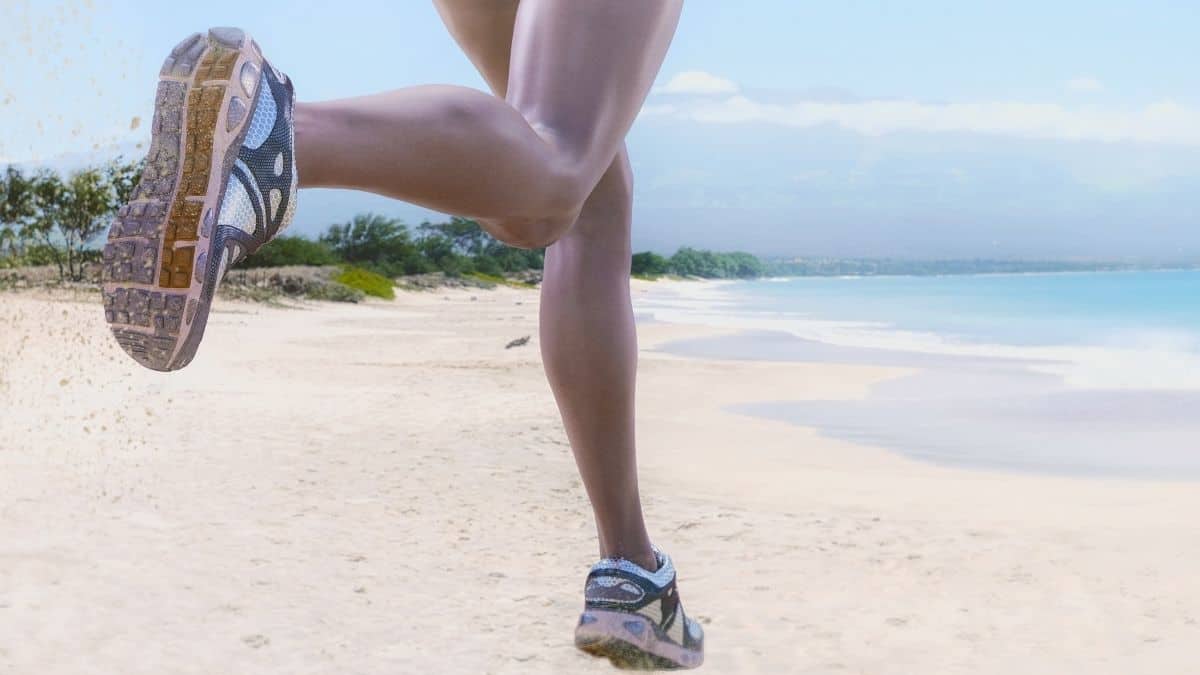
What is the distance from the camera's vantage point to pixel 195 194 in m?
0.79

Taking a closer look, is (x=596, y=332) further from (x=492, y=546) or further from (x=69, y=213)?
(x=69, y=213)

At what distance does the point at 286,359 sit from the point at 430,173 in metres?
5.49

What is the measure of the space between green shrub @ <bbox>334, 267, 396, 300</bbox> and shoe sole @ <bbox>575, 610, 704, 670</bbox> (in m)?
14.8

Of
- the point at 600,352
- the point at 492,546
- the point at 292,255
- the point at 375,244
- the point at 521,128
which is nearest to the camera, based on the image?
the point at 521,128

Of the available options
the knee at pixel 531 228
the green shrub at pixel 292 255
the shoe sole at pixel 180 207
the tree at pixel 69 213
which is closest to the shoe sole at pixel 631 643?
the knee at pixel 531 228

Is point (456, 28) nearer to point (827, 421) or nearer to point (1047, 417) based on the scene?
point (827, 421)

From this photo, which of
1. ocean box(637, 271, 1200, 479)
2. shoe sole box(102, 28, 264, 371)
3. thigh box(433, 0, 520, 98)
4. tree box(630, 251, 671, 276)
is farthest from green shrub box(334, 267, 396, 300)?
tree box(630, 251, 671, 276)

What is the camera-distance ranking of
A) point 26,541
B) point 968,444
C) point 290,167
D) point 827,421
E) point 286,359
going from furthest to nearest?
point 286,359 < point 827,421 < point 968,444 < point 26,541 < point 290,167

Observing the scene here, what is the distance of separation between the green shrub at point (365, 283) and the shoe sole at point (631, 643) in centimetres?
1475

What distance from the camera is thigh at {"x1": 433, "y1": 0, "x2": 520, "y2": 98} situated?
1.38 m

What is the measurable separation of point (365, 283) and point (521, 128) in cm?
1602

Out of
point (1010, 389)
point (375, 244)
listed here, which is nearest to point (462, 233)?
point (375, 244)

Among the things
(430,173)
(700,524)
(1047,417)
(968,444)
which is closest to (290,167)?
(430,173)

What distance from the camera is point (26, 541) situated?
191cm
